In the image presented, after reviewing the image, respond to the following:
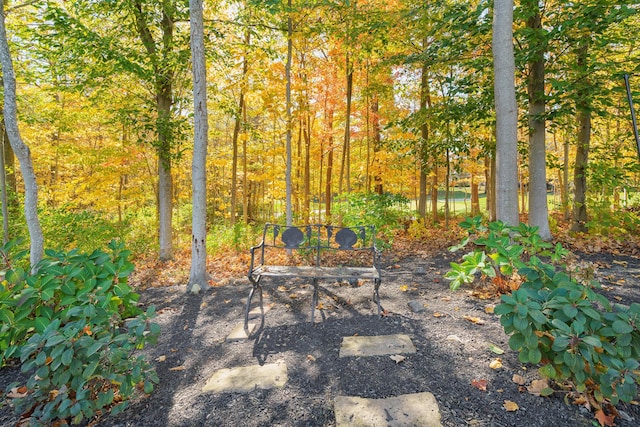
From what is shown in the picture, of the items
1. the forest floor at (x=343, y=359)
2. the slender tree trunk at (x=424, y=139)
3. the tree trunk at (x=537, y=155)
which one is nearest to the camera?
the forest floor at (x=343, y=359)

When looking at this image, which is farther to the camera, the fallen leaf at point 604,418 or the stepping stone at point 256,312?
the stepping stone at point 256,312

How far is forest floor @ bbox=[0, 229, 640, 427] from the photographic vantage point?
5.50 feet

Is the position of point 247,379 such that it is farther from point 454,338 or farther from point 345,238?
point 345,238

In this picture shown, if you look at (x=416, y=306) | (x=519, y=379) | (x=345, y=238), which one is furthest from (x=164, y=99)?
(x=519, y=379)

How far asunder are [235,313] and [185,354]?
872mm

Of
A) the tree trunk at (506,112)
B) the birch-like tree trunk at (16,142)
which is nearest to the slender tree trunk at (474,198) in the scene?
the tree trunk at (506,112)

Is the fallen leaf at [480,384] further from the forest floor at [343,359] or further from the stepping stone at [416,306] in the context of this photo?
the stepping stone at [416,306]

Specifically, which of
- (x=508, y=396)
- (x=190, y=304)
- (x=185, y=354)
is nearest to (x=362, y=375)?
(x=508, y=396)

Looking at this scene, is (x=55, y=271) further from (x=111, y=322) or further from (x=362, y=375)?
(x=362, y=375)

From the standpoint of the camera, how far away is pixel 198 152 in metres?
4.23

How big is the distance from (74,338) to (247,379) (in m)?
1.06

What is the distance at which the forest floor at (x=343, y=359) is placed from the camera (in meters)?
1.68

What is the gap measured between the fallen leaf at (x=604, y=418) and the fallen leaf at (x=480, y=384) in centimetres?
50

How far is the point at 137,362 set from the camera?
1.64 m
